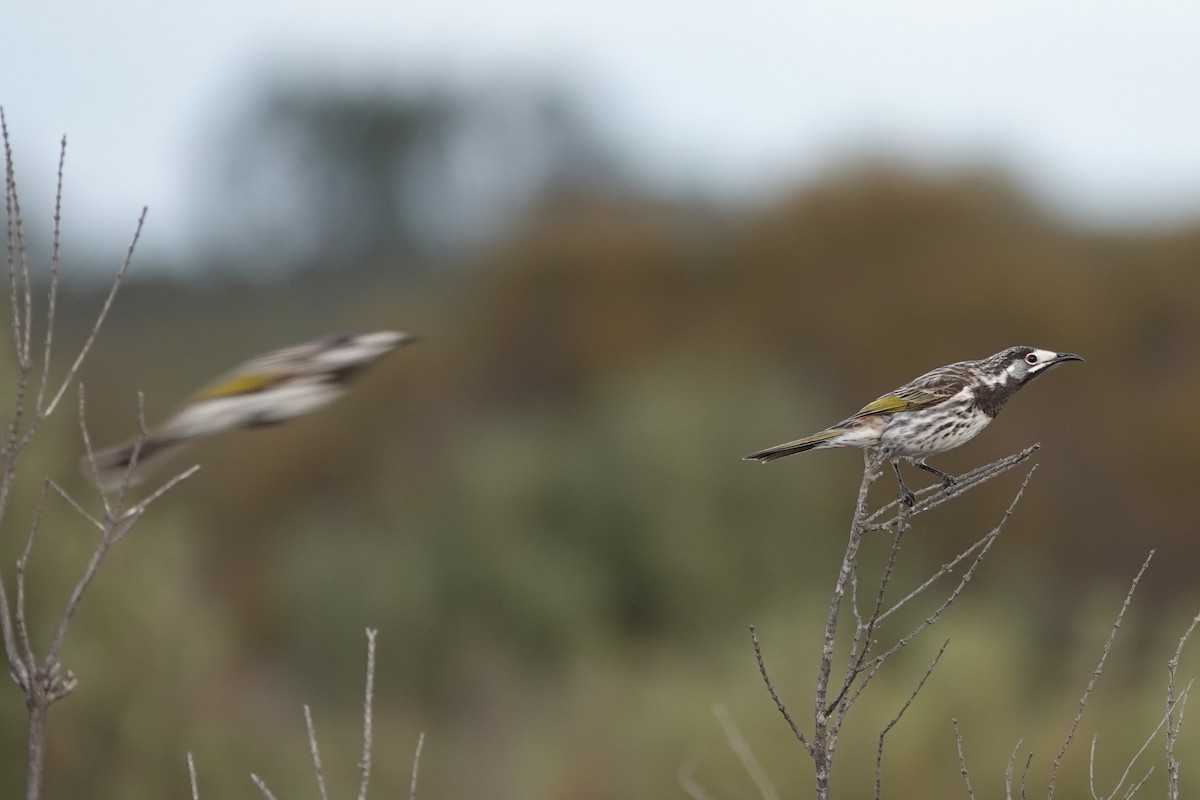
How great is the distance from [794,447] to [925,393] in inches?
28.3

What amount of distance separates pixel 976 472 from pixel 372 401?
54.1 meters

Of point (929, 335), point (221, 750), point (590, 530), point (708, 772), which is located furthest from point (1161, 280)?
point (221, 750)

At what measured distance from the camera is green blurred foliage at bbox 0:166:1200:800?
77.3 feet

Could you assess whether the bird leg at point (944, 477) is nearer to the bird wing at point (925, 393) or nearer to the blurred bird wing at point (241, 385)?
the bird wing at point (925, 393)

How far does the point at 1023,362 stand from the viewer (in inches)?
260

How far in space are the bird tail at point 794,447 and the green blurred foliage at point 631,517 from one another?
31.9 feet

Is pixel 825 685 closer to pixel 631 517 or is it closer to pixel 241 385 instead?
pixel 241 385

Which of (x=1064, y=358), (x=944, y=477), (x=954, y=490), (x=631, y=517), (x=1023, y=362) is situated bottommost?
(x=631, y=517)

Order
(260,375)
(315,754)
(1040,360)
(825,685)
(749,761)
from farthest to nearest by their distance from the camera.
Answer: (749,761) → (1040,360) → (825,685) → (315,754) → (260,375)

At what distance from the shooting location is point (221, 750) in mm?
22531

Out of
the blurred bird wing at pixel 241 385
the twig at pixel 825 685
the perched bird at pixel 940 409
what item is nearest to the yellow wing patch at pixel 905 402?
the perched bird at pixel 940 409

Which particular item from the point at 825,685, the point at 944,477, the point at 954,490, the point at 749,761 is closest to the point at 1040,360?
the point at 944,477

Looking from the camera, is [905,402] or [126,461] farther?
[905,402]

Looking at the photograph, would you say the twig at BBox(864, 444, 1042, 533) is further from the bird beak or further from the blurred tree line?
the blurred tree line
